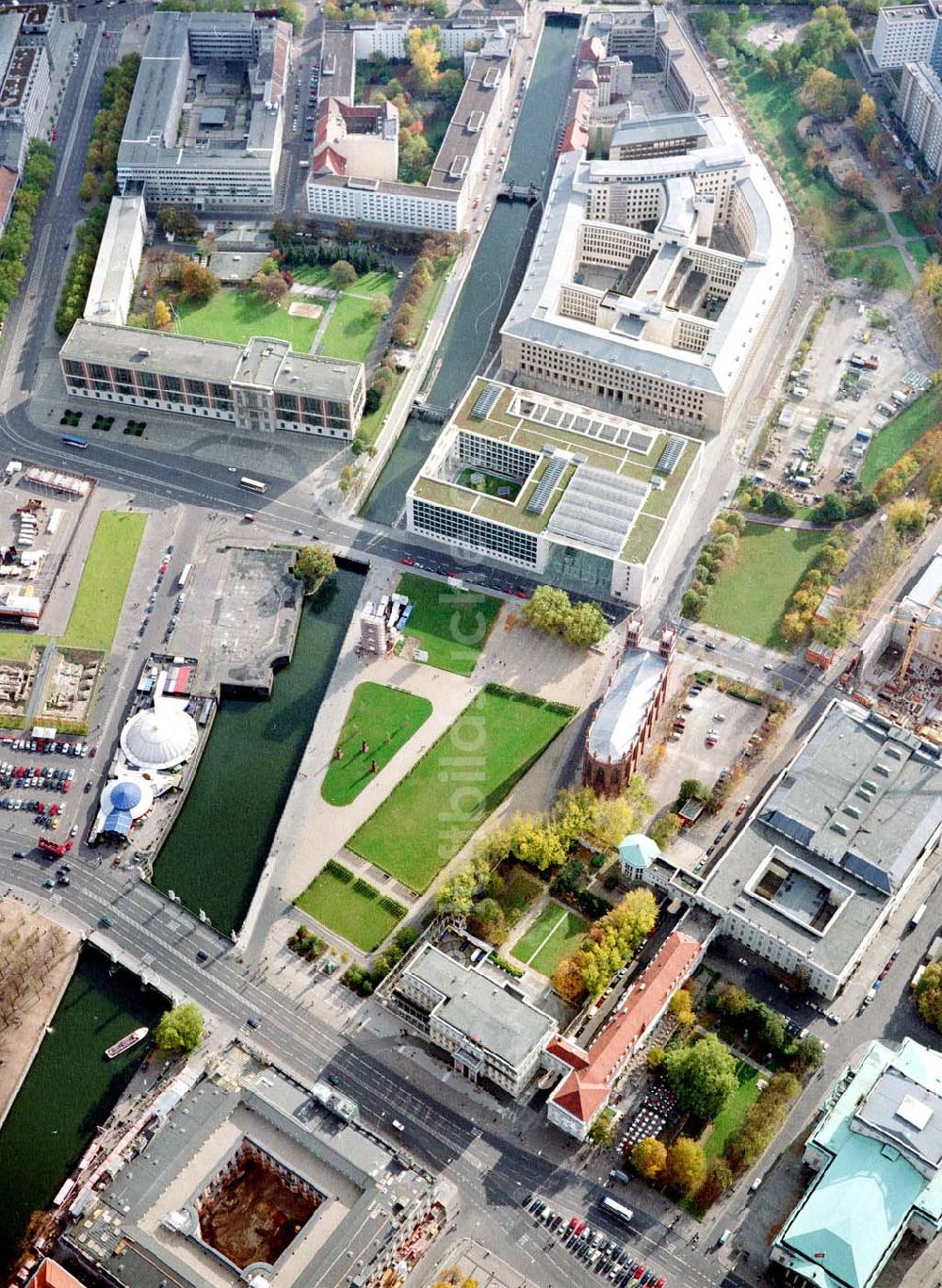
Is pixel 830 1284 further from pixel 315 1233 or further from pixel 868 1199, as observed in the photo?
pixel 315 1233

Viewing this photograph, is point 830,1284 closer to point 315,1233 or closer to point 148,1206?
point 315,1233

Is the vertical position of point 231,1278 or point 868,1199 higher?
point 868,1199

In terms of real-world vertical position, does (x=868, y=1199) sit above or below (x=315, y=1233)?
above

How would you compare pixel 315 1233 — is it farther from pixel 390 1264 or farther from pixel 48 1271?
pixel 48 1271

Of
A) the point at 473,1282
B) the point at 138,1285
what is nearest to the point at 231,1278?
the point at 138,1285

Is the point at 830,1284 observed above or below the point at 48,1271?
above

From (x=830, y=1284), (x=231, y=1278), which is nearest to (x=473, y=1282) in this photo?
(x=231, y=1278)

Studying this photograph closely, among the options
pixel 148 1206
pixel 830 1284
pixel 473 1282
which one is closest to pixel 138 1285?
pixel 148 1206

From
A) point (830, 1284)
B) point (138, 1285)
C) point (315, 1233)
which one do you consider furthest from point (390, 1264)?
point (830, 1284)
